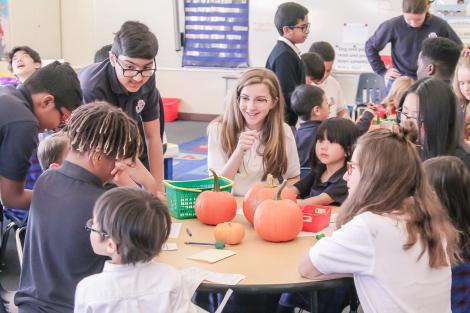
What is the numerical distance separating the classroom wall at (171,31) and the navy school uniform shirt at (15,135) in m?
7.26

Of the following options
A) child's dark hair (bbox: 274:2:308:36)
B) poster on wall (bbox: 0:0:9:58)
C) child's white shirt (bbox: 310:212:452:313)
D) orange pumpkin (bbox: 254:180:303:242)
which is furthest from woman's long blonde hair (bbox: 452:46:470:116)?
poster on wall (bbox: 0:0:9:58)

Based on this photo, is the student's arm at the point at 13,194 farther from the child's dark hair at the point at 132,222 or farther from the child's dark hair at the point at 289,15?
the child's dark hair at the point at 289,15

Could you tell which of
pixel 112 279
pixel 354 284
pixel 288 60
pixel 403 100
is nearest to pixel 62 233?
pixel 112 279

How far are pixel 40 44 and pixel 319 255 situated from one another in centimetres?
940

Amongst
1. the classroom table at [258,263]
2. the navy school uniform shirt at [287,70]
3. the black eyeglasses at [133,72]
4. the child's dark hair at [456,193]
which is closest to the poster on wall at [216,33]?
the navy school uniform shirt at [287,70]

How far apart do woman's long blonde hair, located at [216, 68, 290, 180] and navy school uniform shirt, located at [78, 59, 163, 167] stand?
439 mm

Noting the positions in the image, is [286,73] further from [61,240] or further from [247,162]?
[61,240]

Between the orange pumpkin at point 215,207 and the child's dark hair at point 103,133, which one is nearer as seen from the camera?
the child's dark hair at point 103,133

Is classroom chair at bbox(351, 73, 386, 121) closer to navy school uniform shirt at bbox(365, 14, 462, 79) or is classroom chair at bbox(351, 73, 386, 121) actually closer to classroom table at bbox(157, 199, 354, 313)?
navy school uniform shirt at bbox(365, 14, 462, 79)

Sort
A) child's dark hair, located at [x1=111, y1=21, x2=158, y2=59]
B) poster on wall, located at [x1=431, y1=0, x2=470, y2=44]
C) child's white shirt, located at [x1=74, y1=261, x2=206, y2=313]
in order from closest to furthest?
child's white shirt, located at [x1=74, y1=261, x2=206, y2=313] → child's dark hair, located at [x1=111, y1=21, x2=158, y2=59] → poster on wall, located at [x1=431, y1=0, x2=470, y2=44]

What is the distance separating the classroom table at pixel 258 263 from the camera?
2047 millimetres

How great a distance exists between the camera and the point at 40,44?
10477mm

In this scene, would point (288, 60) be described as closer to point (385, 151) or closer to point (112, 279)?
point (385, 151)

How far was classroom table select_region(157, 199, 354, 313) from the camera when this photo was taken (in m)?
2.05
